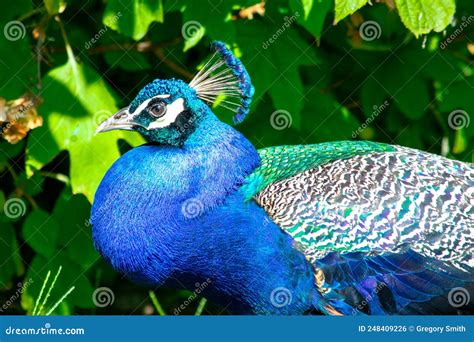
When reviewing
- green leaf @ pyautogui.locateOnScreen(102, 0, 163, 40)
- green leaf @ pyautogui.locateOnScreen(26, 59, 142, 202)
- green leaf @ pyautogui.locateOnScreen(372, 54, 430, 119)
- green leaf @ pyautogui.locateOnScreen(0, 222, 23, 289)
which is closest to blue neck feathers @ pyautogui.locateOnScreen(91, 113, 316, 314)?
green leaf @ pyautogui.locateOnScreen(26, 59, 142, 202)

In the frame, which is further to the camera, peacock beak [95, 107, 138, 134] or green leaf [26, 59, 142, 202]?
green leaf [26, 59, 142, 202]

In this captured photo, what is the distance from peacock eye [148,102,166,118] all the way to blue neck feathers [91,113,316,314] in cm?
11

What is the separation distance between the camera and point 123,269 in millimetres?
2588

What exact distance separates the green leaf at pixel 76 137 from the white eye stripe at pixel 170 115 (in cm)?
43

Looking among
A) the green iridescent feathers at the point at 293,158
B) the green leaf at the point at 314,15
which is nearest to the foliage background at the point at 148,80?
the green leaf at the point at 314,15

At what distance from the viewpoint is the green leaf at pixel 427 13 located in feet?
7.92

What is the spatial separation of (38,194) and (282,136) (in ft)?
3.38

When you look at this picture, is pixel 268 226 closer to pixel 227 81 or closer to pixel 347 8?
pixel 227 81

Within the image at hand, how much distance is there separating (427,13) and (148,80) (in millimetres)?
1430

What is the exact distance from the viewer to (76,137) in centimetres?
302

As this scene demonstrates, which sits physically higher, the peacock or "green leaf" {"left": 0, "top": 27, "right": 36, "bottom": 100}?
the peacock

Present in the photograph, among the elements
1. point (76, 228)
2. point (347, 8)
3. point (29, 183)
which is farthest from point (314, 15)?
point (29, 183)

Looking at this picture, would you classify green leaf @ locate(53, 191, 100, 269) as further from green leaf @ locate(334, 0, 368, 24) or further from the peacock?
green leaf @ locate(334, 0, 368, 24)

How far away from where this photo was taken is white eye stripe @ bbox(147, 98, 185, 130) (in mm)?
2623
